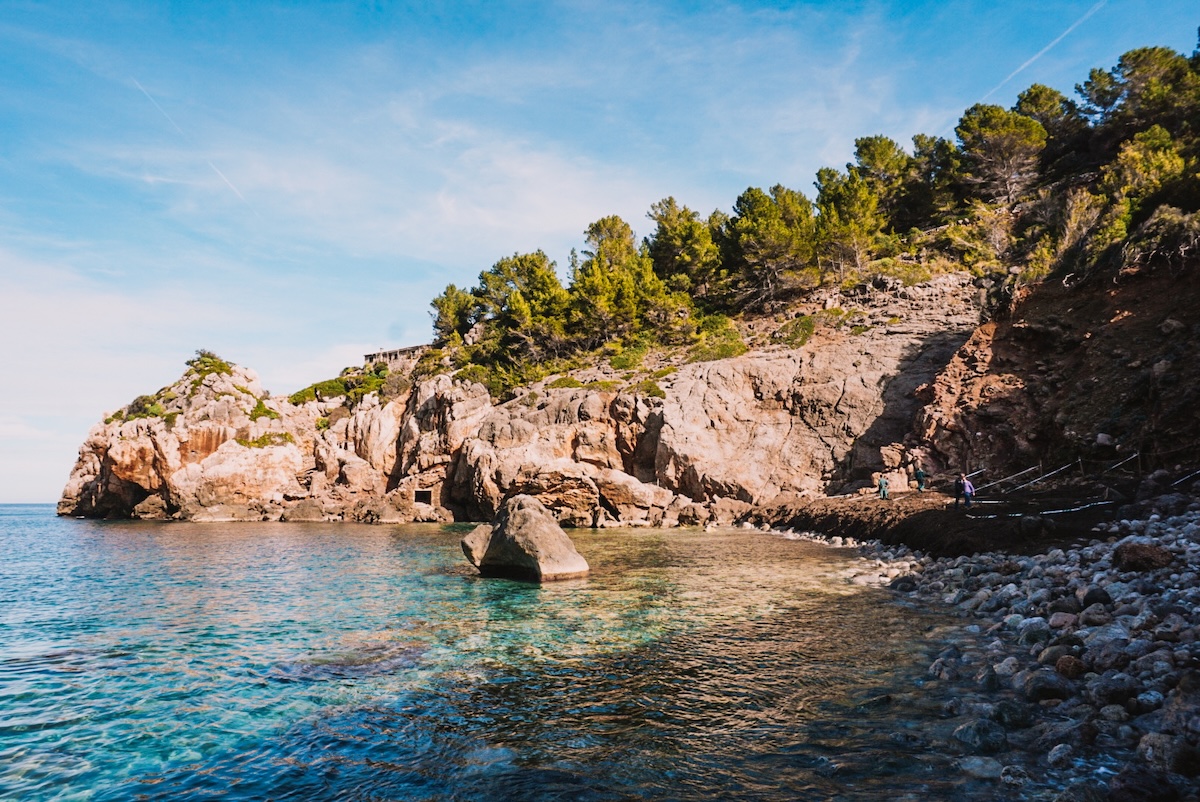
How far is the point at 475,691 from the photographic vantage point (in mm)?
10133

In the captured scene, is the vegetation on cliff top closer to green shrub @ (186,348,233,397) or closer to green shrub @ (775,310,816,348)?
green shrub @ (775,310,816,348)

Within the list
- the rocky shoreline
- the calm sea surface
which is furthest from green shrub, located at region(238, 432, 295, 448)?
the rocky shoreline

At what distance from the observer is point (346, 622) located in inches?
607

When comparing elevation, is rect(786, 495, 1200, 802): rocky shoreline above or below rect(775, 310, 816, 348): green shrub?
below

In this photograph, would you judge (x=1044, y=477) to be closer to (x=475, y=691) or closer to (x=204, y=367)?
(x=475, y=691)

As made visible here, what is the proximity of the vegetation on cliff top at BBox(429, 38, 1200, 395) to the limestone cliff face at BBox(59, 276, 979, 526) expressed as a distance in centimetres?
553

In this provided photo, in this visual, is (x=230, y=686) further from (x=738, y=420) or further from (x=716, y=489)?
(x=738, y=420)

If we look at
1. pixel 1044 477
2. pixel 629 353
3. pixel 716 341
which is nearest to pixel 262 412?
pixel 629 353

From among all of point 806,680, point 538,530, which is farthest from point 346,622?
point 806,680

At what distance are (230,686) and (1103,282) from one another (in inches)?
1554

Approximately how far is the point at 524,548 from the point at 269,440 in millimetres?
53679

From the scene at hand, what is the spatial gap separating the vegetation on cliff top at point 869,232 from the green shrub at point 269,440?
52.1 ft

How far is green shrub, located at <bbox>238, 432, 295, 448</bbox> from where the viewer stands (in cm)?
6269

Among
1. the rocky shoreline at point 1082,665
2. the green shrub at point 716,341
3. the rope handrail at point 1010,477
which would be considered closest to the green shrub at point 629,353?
the green shrub at point 716,341
